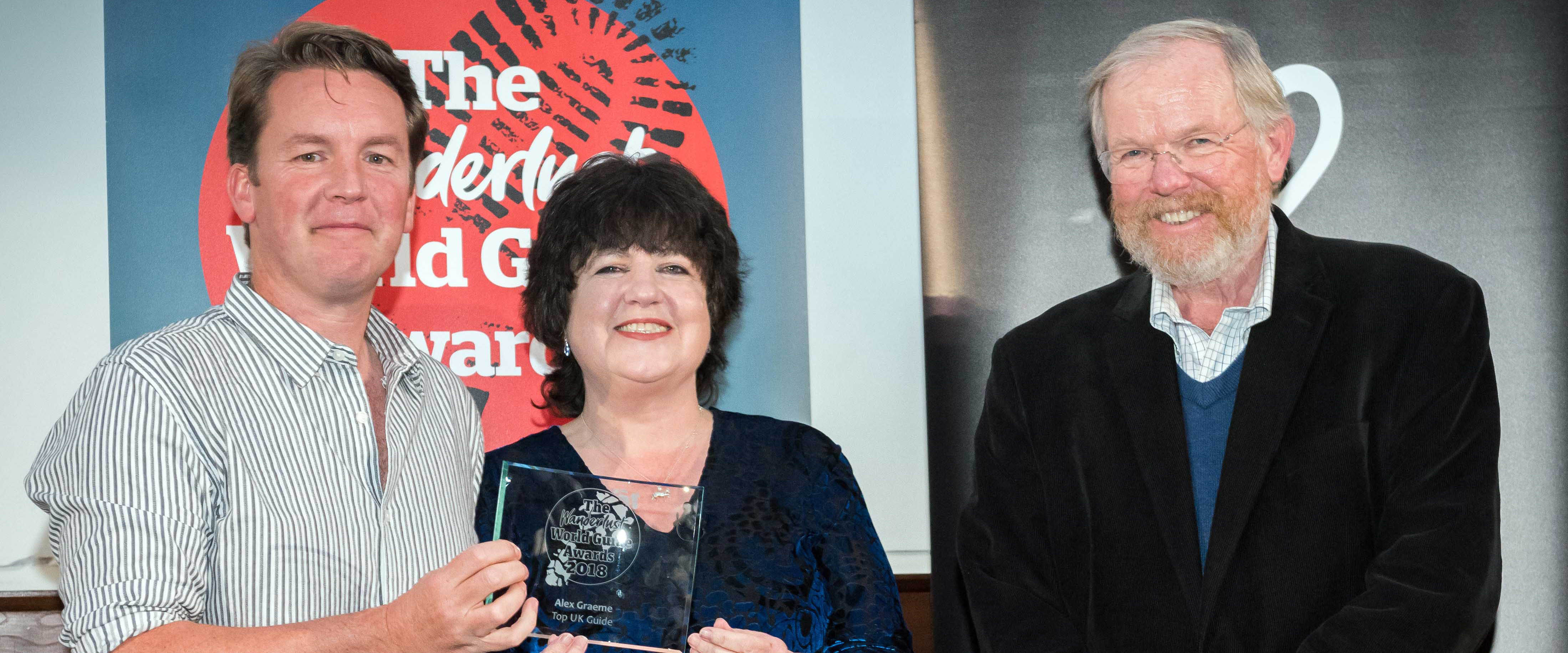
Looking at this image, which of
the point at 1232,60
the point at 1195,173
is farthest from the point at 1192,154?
the point at 1232,60

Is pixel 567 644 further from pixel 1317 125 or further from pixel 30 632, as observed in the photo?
pixel 1317 125

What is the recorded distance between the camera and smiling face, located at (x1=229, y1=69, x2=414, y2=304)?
204 cm

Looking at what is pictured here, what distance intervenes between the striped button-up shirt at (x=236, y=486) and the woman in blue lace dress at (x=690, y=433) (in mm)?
274

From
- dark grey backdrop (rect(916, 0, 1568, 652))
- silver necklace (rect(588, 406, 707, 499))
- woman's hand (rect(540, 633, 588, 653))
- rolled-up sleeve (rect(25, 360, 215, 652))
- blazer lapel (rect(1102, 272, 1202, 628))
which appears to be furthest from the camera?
dark grey backdrop (rect(916, 0, 1568, 652))

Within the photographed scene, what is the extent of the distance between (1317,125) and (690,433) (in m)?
1.83

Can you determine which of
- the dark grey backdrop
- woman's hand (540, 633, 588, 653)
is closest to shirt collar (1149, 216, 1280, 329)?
the dark grey backdrop

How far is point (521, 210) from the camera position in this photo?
3.13 m

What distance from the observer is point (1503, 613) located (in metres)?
2.69

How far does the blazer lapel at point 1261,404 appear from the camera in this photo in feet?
6.65

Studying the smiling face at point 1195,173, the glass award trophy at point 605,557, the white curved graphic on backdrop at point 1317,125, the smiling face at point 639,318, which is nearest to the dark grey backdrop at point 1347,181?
the white curved graphic on backdrop at point 1317,125

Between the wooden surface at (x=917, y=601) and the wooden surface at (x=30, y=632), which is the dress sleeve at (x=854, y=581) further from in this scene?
the wooden surface at (x=30, y=632)

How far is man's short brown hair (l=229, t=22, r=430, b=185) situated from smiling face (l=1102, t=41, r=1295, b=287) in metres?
1.57

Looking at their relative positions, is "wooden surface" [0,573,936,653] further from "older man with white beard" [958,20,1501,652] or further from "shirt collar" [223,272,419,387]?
"shirt collar" [223,272,419,387]

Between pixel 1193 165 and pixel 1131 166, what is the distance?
125mm
